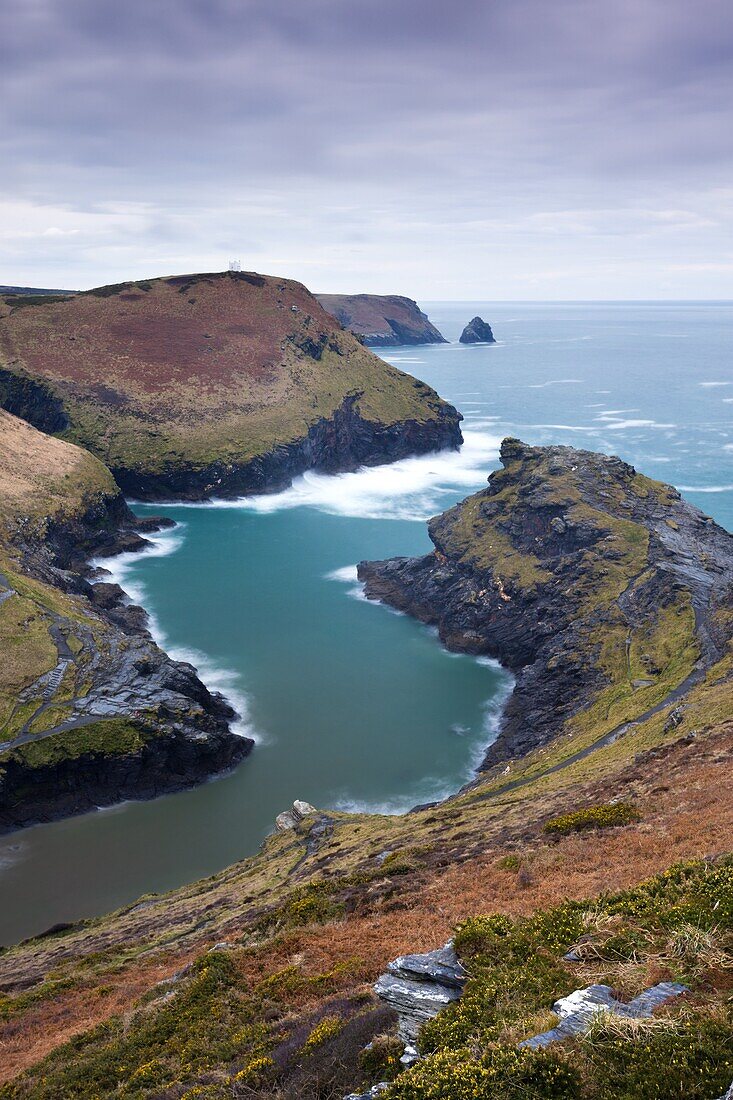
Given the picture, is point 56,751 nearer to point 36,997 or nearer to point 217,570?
point 36,997

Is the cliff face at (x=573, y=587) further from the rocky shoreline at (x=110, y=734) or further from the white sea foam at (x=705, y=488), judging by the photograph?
the white sea foam at (x=705, y=488)

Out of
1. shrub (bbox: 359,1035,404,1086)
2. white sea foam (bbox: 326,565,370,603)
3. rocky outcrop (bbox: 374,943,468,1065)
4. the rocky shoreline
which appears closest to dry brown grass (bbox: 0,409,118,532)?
the rocky shoreline

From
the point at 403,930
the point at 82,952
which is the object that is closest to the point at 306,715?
the point at 82,952

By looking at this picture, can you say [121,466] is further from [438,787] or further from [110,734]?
[438,787]

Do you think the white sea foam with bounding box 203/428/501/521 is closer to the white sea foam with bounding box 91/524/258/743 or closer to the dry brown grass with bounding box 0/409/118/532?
the white sea foam with bounding box 91/524/258/743

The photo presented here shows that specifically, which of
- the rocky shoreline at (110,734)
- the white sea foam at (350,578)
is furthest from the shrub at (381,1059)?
the white sea foam at (350,578)

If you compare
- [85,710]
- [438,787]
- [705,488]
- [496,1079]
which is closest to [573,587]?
[438,787]
